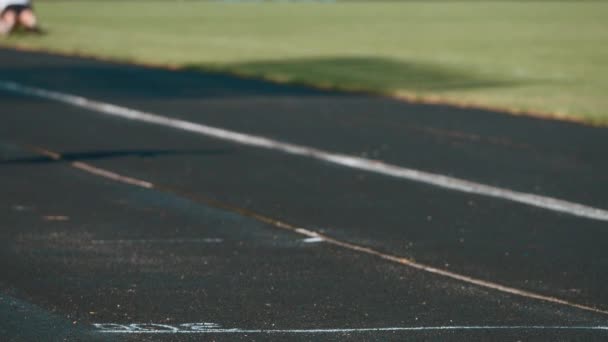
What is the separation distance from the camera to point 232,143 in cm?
1559

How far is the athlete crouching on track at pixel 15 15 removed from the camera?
35.2m

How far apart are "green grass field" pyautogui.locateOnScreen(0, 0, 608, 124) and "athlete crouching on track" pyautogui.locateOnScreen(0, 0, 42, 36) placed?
0.60m

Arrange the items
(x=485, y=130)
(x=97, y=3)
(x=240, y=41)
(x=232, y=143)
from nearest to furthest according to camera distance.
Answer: (x=232, y=143)
(x=485, y=130)
(x=240, y=41)
(x=97, y=3)

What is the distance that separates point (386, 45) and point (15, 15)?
10.4 metres

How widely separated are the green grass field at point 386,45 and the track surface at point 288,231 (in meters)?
4.72

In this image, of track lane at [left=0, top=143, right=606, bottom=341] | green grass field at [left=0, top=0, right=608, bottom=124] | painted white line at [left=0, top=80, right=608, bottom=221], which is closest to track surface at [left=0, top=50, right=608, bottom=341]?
track lane at [left=0, top=143, right=606, bottom=341]

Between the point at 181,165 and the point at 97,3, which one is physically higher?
the point at 181,165

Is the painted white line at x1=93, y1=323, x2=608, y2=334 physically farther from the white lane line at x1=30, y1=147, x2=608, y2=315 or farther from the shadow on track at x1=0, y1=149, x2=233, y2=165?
the shadow on track at x1=0, y1=149, x2=233, y2=165

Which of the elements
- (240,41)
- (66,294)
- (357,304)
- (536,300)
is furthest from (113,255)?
(240,41)

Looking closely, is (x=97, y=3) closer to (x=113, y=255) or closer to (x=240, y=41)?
(x=240, y=41)

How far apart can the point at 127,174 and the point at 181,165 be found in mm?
880

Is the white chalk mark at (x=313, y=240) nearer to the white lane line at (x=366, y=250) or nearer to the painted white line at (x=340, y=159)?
the white lane line at (x=366, y=250)

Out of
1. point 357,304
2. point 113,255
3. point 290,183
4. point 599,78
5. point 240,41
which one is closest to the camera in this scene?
point 357,304

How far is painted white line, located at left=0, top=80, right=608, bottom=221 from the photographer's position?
1180 cm
